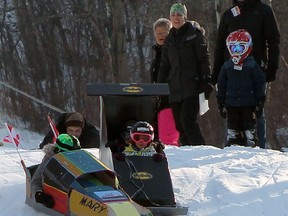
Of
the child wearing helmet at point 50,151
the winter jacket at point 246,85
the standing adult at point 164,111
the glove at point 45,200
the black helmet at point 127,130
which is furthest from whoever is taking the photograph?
the standing adult at point 164,111

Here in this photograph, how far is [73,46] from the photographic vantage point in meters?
19.6

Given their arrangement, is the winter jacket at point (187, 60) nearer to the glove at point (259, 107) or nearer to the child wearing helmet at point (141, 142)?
the glove at point (259, 107)

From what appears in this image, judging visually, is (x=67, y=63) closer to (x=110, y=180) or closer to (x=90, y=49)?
(x=90, y=49)

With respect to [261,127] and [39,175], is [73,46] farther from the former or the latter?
[39,175]

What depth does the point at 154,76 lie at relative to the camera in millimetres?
8844

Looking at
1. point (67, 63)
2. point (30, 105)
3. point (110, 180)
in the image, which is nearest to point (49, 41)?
point (67, 63)

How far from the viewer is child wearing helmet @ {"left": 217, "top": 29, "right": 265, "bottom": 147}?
7332mm

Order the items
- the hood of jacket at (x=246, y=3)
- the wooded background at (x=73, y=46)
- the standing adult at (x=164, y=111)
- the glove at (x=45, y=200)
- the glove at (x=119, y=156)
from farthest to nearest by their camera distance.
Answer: the wooded background at (x=73, y=46) → the standing adult at (x=164, y=111) → the hood of jacket at (x=246, y=3) → the glove at (x=119, y=156) → the glove at (x=45, y=200)

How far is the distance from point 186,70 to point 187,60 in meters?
0.12

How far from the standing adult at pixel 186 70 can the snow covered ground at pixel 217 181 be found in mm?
542

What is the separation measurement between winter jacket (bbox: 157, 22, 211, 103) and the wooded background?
8208 millimetres

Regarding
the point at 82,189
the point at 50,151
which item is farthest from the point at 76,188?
the point at 50,151

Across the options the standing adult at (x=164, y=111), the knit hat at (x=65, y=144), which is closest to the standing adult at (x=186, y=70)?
the standing adult at (x=164, y=111)

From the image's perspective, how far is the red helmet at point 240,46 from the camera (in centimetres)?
738
